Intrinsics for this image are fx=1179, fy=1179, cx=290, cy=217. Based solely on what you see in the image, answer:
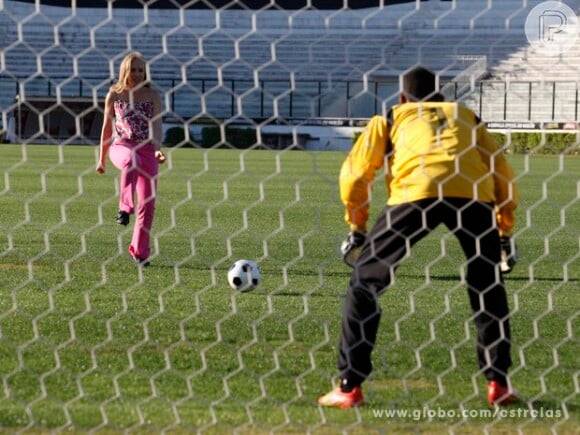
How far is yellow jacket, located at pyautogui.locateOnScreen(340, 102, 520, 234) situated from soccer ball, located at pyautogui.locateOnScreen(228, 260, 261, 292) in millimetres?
2952

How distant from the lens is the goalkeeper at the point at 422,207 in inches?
189

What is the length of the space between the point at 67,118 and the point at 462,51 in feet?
41.3

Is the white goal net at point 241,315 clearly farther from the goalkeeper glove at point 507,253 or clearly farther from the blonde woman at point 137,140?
the goalkeeper glove at point 507,253

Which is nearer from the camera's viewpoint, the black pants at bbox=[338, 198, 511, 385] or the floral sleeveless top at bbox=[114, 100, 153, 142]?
the black pants at bbox=[338, 198, 511, 385]

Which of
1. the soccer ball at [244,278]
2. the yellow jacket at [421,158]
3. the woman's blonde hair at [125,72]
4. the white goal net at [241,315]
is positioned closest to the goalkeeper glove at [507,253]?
the yellow jacket at [421,158]

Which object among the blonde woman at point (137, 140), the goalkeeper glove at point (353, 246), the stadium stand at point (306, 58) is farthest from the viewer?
the stadium stand at point (306, 58)

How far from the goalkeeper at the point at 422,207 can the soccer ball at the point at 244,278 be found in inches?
115

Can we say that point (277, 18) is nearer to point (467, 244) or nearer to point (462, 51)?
point (462, 51)

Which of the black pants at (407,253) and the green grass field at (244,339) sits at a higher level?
the black pants at (407,253)

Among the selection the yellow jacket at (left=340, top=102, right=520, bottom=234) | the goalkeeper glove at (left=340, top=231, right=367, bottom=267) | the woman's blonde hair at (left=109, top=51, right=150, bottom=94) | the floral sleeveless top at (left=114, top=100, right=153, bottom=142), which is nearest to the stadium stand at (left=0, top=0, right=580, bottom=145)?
the floral sleeveless top at (left=114, top=100, right=153, bottom=142)

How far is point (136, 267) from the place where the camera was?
8930mm

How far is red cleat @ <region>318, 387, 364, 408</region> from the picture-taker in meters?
4.86

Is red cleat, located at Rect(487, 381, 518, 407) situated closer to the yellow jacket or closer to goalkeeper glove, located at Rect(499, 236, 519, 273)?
goalkeeper glove, located at Rect(499, 236, 519, 273)


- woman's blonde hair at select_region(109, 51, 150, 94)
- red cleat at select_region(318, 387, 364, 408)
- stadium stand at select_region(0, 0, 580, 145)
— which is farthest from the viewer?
stadium stand at select_region(0, 0, 580, 145)
